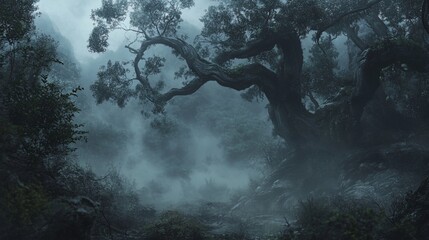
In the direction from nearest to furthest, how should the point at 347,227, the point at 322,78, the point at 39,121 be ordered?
the point at 347,227, the point at 39,121, the point at 322,78

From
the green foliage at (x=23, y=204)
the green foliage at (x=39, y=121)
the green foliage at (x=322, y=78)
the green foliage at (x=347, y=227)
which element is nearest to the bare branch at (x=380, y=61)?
the green foliage at (x=322, y=78)

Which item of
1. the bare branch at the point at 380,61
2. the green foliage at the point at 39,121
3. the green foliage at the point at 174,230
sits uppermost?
the bare branch at the point at 380,61

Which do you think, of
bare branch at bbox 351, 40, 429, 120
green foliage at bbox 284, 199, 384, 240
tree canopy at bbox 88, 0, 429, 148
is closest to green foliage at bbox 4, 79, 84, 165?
green foliage at bbox 284, 199, 384, 240

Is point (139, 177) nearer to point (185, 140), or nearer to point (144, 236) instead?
point (185, 140)

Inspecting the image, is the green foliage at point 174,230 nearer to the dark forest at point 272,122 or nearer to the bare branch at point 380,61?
the dark forest at point 272,122

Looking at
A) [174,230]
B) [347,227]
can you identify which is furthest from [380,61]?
[174,230]

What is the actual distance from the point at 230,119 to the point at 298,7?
31.1 meters

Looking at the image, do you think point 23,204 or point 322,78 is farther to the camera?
point 322,78

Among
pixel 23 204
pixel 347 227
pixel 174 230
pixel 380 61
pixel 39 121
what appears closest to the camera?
pixel 23 204

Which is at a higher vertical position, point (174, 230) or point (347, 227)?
point (174, 230)

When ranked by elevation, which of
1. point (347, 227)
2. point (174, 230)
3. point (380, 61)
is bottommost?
point (347, 227)

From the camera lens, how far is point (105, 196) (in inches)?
480

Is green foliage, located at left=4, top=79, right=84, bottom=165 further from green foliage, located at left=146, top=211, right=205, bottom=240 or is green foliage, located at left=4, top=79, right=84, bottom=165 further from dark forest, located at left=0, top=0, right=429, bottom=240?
green foliage, located at left=146, top=211, right=205, bottom=240

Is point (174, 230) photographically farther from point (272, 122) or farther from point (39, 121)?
point (272, 122)
